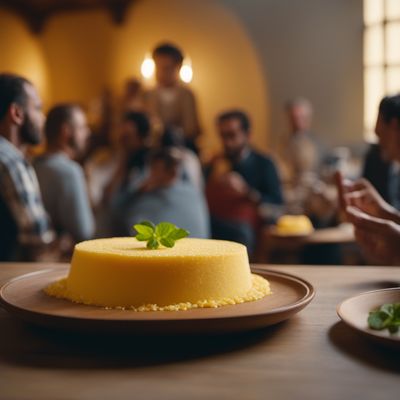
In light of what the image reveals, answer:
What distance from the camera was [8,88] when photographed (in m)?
2.10

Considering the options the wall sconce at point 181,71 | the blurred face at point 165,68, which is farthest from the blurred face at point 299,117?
the blurred face at point 165,68

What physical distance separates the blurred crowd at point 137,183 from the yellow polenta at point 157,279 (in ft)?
1.39

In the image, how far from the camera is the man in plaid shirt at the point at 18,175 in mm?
2088

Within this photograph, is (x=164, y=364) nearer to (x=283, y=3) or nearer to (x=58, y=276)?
(x=58, y=276)

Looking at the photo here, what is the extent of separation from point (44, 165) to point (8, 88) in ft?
2.54

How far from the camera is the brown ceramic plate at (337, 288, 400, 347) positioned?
705 millimetres

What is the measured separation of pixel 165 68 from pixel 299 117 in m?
1.80

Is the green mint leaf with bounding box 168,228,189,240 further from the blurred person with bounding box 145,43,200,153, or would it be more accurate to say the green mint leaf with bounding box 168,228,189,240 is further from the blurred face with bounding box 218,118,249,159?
the blurred person with bounding box 145,43,200,153

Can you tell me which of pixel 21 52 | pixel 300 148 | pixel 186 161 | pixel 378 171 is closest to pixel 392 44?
pixel 300 148

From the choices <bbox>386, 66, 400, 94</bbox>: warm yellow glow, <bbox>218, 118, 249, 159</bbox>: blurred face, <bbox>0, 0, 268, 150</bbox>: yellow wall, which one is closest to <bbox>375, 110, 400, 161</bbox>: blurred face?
<bbox>218, 118, 249, 159</bbox>: blurred face

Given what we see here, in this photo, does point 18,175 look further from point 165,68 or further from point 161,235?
point 165,68

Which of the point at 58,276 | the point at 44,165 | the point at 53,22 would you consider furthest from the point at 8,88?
the point at 53,22

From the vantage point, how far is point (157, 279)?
85 cm

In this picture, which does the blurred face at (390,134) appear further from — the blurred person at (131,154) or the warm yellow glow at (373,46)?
the warm yellow glow at (373,46)
